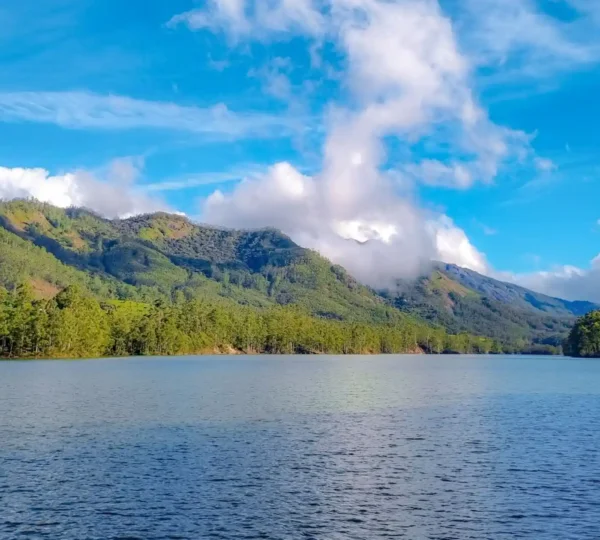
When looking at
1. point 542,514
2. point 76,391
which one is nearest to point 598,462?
point 542,514

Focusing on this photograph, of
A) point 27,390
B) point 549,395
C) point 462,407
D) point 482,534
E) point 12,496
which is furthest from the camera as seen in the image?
point 549,395

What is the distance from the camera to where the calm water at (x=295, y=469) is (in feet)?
113

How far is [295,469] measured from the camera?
156ft

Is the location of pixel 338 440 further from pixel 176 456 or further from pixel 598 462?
pixel 598 462

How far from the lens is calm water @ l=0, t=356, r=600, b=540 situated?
34.4 meters

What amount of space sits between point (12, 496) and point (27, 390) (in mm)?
69009

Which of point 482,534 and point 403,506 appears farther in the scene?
point 403,506

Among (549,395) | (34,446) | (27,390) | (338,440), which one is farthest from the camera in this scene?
(549,395)

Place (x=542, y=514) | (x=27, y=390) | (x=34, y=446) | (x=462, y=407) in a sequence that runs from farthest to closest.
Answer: (x=27, y=390)
(x=462, y=407)
(x=34, y=446)
(x=542, y=514)

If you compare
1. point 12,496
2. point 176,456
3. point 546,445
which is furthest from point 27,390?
point 546,445

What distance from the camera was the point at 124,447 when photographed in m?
54.9

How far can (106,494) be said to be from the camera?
40.0 meters

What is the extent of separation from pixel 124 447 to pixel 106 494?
50.0 feet

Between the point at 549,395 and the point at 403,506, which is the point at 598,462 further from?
the point at 549,395
